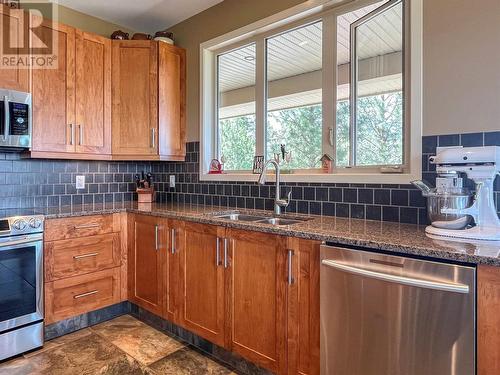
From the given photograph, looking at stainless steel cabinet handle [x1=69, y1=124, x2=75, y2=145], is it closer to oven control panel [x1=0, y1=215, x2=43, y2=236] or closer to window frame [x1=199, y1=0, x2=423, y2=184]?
oven control panel [x1=0, y1=215, x2=43, y2=236]

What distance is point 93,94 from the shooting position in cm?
277

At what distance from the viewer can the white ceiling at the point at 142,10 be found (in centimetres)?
275

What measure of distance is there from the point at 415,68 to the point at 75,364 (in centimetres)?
264

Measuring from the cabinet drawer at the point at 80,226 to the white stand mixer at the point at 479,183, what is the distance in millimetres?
2250

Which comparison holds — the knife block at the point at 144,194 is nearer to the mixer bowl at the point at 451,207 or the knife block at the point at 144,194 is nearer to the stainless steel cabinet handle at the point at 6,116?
the stainless steel cabinet handle at the point at 6,116

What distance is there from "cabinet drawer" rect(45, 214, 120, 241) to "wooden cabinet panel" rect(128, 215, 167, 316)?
153 millimetres

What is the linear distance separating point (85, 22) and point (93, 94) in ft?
2.47

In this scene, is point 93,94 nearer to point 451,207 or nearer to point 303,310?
point 303,310

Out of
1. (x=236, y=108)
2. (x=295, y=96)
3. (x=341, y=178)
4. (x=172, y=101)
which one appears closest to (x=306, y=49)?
(x=295, y=96)

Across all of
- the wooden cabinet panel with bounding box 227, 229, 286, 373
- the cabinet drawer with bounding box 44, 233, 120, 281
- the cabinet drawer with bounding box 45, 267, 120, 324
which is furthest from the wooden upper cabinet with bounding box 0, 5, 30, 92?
the wooden cabinet panel with bounding box 227, 229, 286, 373

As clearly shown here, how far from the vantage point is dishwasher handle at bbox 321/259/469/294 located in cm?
114

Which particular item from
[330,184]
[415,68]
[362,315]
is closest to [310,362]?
[362,315]

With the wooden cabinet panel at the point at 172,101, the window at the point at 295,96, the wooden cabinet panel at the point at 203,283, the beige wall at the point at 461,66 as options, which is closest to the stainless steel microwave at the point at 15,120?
the wooden cabinet panel at the point at 172,101

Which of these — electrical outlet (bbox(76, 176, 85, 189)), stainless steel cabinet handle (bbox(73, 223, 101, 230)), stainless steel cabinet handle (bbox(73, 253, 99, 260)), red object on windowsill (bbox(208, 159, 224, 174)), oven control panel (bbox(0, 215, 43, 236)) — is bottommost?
stainless steel cabinet handle (bbox(73, 253, 99, 260))
